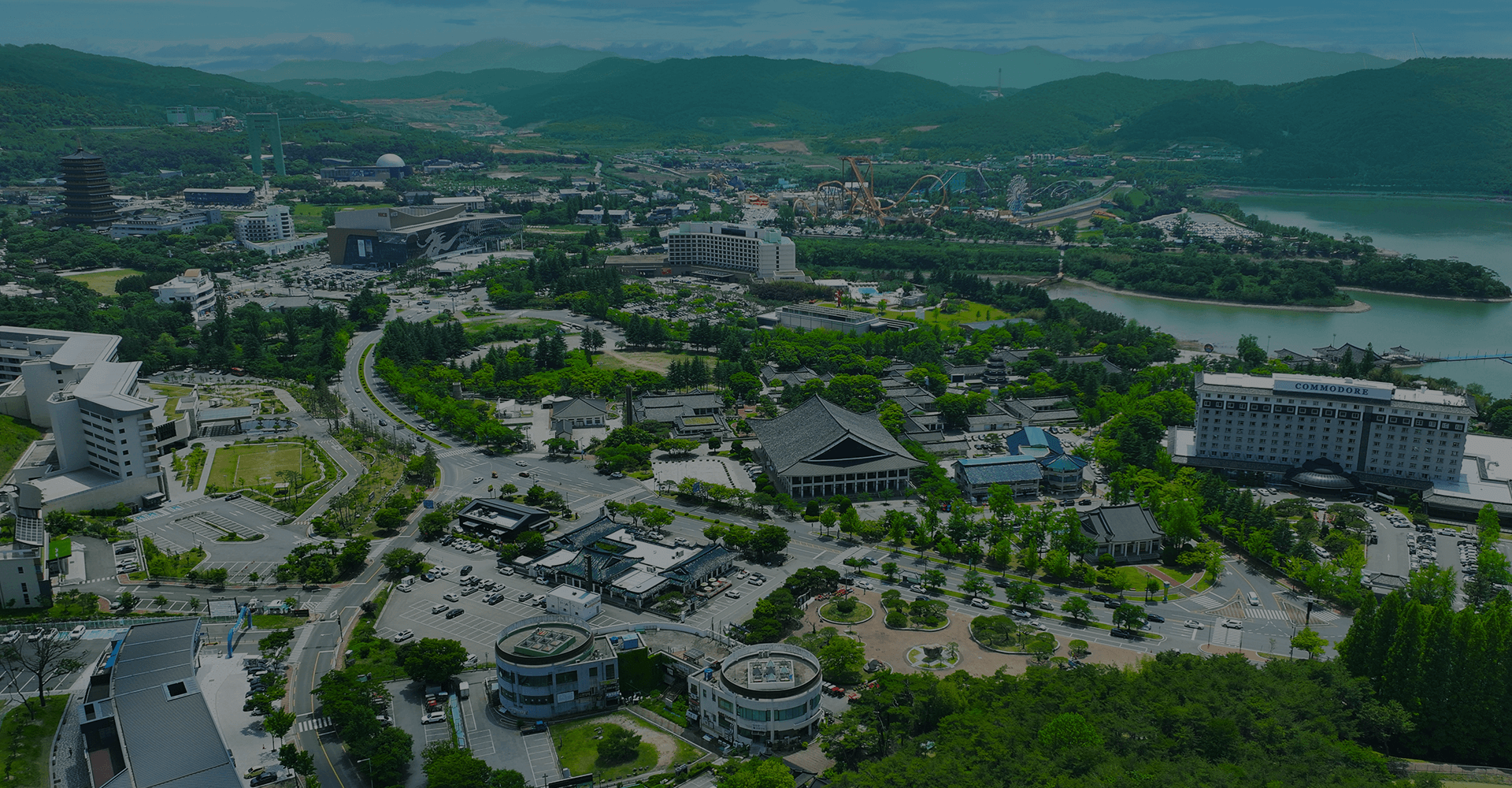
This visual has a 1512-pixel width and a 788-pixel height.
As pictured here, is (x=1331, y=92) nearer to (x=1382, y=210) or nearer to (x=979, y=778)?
(x=1382, y=210)

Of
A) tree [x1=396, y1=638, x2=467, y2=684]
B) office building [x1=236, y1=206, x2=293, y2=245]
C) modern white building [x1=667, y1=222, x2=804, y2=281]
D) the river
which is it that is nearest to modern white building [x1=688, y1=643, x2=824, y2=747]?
tree [x1=396, y1=638, x2=467, y2=684]

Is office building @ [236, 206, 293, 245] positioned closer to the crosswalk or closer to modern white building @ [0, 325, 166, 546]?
modern white building @ [0, 325, 166, 546]

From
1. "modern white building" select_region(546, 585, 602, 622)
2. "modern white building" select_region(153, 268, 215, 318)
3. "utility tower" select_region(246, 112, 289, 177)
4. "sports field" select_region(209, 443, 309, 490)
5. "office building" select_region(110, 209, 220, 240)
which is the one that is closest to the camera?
"modern white building" select_region(546, 585, 602, 622)

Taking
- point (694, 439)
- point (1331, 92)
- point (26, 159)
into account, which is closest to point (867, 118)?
point (1331, 92)

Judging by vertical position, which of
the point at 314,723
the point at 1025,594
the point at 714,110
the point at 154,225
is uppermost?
the point at 714,110

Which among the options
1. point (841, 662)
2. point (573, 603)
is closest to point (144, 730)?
point (573, 603)

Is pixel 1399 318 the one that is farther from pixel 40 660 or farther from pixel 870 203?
pixel 40 660

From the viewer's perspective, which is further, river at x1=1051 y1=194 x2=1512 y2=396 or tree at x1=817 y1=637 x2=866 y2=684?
river at x1=1051 y1=194 x2=1512 y2=396
